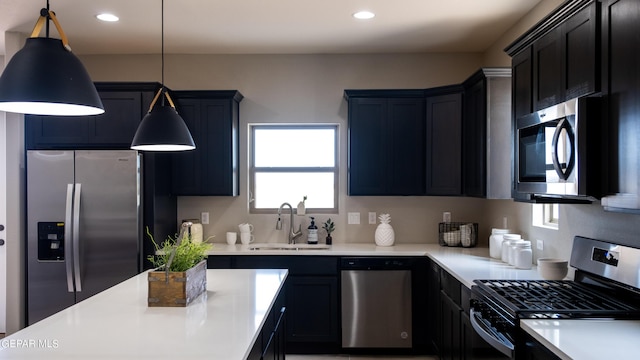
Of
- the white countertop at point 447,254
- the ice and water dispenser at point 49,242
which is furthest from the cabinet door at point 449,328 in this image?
the ice and water dispenser at point 49,242

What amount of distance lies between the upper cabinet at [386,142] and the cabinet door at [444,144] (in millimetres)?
93

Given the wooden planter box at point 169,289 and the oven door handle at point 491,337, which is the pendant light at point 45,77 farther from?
the oven door handle at point 491,337

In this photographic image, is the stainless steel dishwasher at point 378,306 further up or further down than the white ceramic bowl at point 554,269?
further down

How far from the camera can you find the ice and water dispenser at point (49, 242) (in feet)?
11.8

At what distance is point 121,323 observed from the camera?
5.81 feet

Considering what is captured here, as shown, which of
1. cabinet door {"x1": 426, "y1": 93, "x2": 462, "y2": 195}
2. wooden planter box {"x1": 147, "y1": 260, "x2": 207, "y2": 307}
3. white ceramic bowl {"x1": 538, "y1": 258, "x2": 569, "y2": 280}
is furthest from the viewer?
cabinet door {"x1": 426, "y1": 93, "x2": 462, "y2": 195}

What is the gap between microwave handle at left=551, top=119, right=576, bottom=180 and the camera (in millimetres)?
1933

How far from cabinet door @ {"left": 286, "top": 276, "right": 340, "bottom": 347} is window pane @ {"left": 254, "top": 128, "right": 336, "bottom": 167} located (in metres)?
1.26

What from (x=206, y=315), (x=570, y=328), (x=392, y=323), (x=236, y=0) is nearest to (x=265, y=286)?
(x=206, y=315)

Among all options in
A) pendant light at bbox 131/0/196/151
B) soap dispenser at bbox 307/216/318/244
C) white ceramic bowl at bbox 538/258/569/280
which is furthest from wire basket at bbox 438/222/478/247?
pendant light at bbox 131/0/196/151

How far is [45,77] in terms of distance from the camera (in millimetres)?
1312

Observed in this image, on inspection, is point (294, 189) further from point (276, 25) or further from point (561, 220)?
point (561, 220)

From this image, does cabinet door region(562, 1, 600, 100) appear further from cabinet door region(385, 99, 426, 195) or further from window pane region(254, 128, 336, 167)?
window pane region(254, 128, 336, 167)

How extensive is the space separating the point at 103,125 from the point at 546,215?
357 cm
